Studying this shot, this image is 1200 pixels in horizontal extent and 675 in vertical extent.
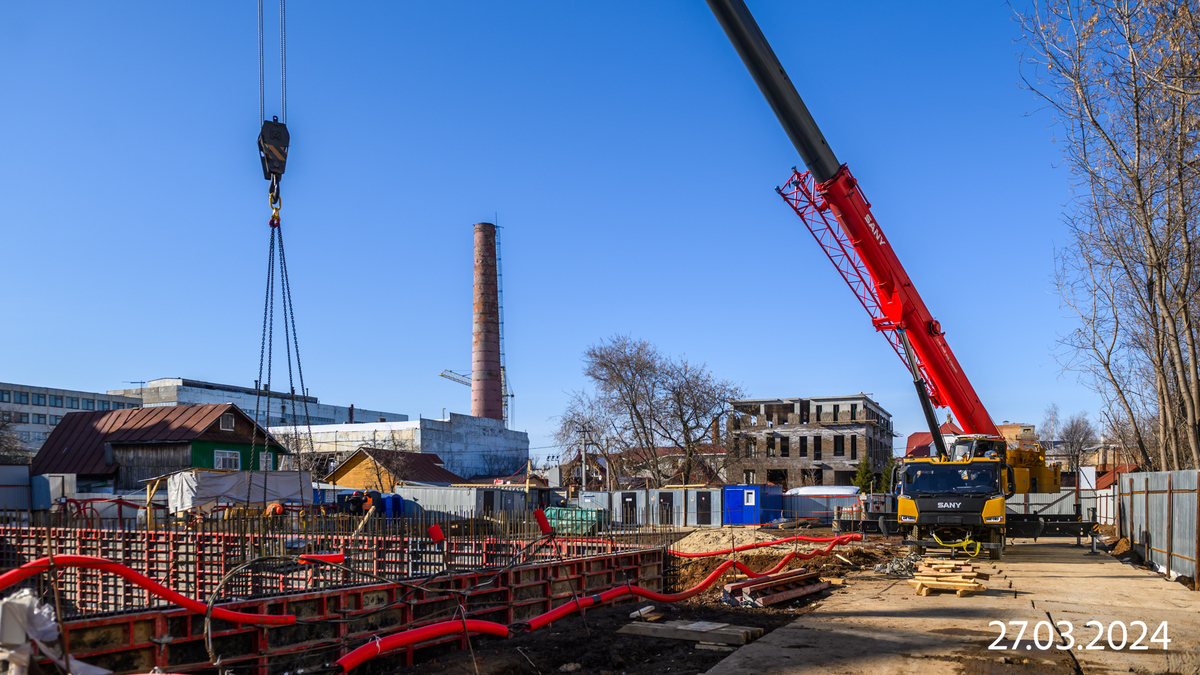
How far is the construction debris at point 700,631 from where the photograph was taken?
11594 mm

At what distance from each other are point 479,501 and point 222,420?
14.4 m

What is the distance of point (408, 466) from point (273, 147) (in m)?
47.3

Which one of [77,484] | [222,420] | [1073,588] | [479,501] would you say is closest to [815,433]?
[479,501]

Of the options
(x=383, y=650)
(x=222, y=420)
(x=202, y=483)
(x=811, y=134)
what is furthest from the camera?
(x=222, y=420)

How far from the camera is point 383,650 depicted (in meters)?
10.1

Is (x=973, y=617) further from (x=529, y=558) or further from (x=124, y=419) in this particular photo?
(x=124, y=419)

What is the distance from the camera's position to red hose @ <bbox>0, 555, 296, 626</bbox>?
23.2 feet

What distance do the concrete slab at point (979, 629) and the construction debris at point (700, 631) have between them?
0.28 meters

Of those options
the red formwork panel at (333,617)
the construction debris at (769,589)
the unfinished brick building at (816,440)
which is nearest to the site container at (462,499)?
the construction debris at (769,589)

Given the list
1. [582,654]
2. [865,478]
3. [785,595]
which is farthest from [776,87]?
[865,478]

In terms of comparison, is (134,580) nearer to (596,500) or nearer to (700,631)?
(700,631)

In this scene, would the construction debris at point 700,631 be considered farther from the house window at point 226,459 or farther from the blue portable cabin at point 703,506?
the house window at point 226,459

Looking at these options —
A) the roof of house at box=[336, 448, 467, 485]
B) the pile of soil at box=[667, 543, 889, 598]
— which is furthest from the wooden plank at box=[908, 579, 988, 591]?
the roof of house at box=[336, 448, 467, 485]

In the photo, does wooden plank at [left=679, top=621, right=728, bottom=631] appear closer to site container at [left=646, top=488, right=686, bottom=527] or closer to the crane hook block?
the crane hook block
